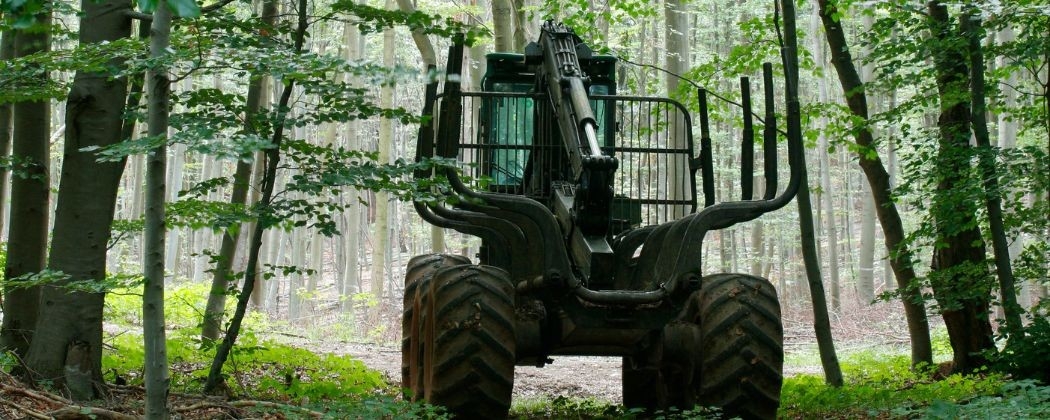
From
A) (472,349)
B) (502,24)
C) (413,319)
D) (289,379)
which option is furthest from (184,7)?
(502,24)

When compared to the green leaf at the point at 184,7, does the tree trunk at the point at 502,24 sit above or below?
above

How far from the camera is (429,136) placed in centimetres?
662

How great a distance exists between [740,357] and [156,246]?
3375mm

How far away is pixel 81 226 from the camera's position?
19.3 ft

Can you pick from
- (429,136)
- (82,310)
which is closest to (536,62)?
(429,136)

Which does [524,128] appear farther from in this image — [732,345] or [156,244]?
[156,244]

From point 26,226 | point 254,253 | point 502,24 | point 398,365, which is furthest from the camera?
point 502,24

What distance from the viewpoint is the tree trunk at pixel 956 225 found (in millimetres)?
8648

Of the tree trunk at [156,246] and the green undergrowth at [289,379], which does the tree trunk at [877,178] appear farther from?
the tree trunk at [156,246]

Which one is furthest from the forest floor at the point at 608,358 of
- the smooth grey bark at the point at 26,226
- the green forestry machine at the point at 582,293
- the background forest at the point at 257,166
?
the smooth grey bark at the point at 26,226

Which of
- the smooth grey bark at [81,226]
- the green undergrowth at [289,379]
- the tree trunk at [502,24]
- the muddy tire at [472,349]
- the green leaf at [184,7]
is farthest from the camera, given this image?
the tree trunk at [502,24]

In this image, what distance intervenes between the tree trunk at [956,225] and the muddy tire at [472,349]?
14.6 feet

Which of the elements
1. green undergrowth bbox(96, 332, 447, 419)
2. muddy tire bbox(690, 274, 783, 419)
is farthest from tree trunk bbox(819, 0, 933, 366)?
green undergrowth bbox(96, 332, 447, 419)

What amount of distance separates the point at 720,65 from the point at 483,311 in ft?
23.0
